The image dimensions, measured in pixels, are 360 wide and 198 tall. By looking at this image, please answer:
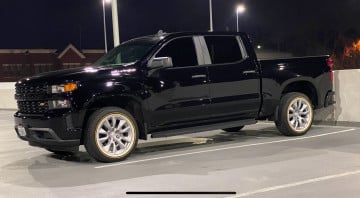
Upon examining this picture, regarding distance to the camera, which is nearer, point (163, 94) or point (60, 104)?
point (60, 104)

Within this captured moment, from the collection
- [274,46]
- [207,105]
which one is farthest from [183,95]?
[274,46]

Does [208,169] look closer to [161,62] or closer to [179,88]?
[179,88]

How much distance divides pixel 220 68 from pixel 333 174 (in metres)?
3.00

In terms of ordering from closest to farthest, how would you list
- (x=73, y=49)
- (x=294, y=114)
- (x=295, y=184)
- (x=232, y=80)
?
1. (x=295, y=184)
2. (x=232, y=80)
3. (x=294, y=114)
4. (x=73, y=49)

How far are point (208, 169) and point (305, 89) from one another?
386 cm

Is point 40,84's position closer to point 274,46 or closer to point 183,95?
point 183,95

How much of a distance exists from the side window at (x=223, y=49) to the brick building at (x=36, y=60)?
56995 mm

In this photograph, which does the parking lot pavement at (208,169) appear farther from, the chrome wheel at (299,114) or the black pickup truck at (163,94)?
the black pickup truck at (163,94)

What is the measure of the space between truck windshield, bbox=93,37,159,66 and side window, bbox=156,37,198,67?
231 millimetres

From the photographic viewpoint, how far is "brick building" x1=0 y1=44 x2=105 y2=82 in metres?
66.2

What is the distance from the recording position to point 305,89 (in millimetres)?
10281

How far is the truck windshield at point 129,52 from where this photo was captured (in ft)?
28.3

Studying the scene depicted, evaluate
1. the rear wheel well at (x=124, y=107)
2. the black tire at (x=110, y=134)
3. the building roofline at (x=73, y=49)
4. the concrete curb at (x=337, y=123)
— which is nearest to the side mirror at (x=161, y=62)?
the rear wheel well at (x=124, y=107)

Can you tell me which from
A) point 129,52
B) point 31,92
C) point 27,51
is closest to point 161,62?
point 129,52
